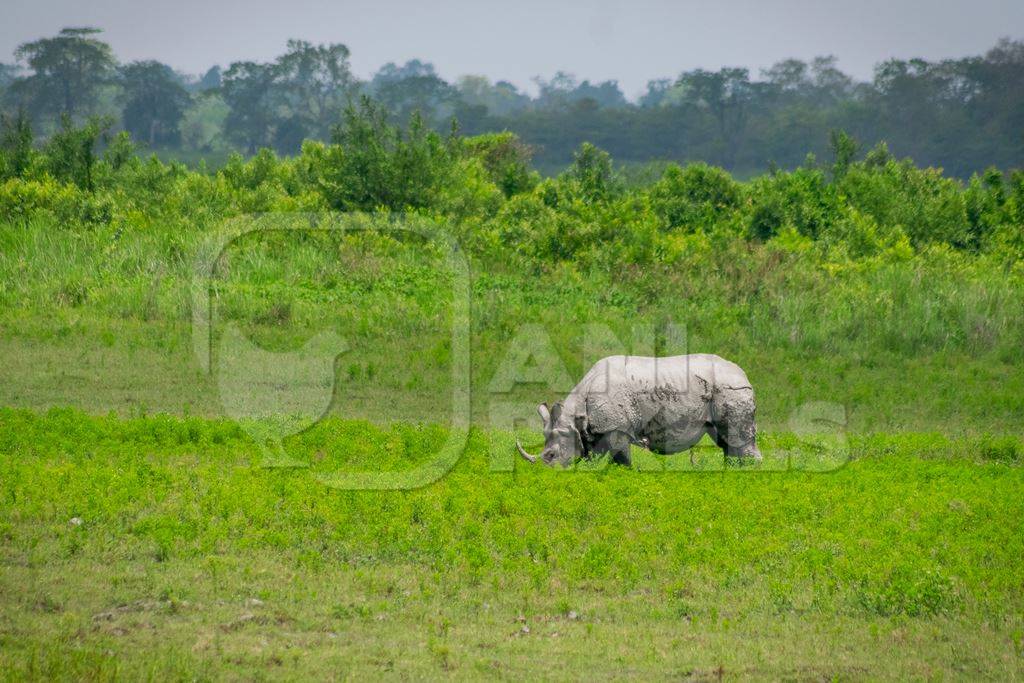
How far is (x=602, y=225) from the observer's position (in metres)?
28.1

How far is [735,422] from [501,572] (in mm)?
5016

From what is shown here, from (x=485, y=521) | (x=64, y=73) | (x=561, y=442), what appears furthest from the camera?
(x=64, y=73)

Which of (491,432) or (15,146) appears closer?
(491,432)

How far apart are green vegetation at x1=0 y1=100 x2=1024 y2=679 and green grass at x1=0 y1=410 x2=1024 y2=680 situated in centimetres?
4

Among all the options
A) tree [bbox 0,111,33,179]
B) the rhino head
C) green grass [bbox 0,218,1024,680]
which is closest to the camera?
green grass [bbox 0,218,1024,680]

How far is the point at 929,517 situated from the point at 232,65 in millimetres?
85507

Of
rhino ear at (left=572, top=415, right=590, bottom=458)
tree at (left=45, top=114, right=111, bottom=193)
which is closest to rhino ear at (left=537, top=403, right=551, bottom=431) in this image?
rhino ear at (left=572, top=415, right=590, bottom=458)

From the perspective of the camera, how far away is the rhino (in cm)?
1476

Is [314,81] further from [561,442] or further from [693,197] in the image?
[561,442]

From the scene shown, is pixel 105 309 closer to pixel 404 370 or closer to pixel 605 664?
pixel 404 370

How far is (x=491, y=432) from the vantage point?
1742 centimetres

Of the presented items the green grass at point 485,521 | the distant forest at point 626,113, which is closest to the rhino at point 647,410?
the green grass at point 485,521

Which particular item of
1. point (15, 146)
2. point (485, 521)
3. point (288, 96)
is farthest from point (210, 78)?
point (485, 521)

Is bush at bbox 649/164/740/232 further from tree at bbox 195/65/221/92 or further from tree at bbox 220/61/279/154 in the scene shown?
tree at bbox 195/65/221/92
